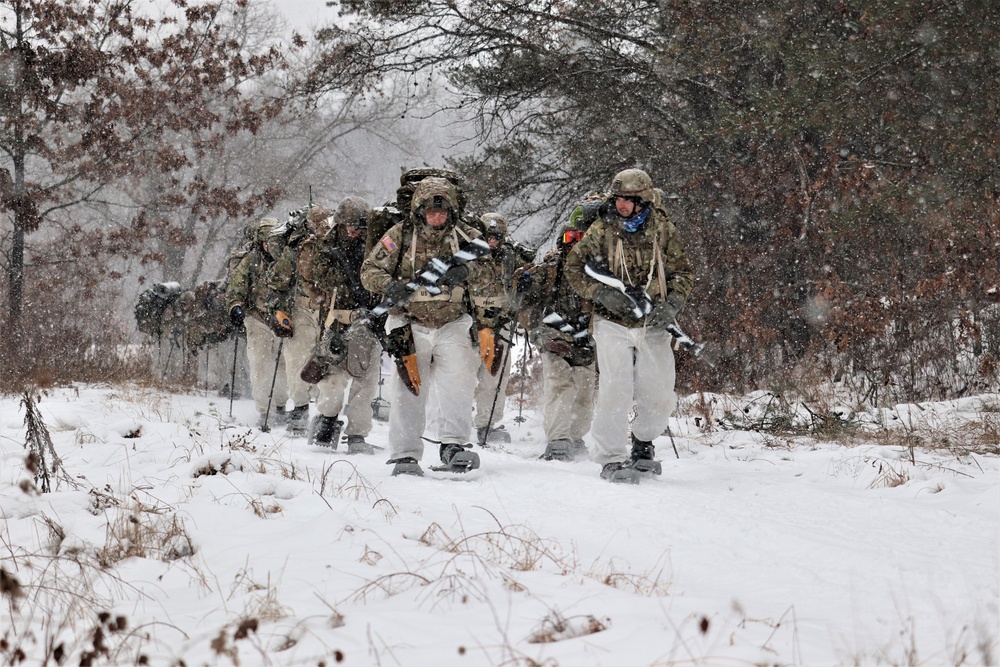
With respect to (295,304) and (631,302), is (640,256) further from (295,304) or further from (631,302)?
(295,304)

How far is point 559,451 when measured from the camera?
7949mm

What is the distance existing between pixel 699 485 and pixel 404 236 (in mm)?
2579

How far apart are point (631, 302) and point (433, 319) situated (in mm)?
1341

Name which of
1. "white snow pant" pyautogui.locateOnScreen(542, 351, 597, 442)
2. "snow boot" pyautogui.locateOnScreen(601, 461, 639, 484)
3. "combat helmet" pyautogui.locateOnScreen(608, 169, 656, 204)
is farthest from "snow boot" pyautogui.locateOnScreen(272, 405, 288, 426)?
"combat helmet" pyautogui.locateOnScreen(608, 169, 656, 204)

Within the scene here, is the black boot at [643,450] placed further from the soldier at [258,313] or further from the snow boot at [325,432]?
the soldier at [258,313]

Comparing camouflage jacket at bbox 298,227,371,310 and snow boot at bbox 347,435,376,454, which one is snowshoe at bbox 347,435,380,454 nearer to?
snow boot at bbox 347,435,376,454

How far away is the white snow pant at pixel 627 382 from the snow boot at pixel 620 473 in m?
0.11

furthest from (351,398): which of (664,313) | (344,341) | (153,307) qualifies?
(153,307)

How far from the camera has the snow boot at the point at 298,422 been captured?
9401mm

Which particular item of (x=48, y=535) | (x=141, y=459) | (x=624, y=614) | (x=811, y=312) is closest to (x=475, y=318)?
(x=141, y=459)

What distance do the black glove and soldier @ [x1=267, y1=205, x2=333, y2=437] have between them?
2855mm

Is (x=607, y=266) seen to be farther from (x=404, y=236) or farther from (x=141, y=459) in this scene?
(x=141, y=459)

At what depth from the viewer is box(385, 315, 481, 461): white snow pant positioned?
6.23m

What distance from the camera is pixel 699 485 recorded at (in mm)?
5809
